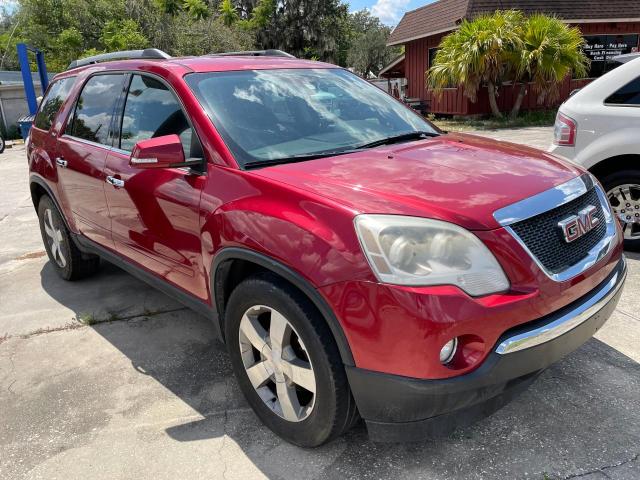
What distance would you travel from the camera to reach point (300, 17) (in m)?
40.3

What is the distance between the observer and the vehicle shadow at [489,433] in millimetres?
2305

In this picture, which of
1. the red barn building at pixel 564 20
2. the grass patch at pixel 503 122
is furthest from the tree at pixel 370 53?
the grass patch at pixel 503 122

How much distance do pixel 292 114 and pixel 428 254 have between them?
137 centimetres

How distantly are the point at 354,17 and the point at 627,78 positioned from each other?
242 ft

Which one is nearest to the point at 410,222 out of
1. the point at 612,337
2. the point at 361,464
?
the point at 361,464

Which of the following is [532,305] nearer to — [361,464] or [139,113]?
[361,464]

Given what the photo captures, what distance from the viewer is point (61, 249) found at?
472 cm

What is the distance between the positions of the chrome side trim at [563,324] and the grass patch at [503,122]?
14309mm

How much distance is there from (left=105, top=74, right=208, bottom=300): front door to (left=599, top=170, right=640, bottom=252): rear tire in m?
3.61

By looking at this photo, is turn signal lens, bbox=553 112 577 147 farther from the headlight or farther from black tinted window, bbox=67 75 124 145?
black tinted window, bbox=67 75 124 145

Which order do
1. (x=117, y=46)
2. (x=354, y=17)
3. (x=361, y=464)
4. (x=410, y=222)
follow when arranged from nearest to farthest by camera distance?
(x=410, y=222) → (x=361, y=464) → (x=117, y=46) → (x=354, y=17)

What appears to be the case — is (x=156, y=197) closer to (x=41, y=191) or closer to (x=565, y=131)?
(x=41, y=191)

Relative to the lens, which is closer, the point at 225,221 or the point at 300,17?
the point at 225,221

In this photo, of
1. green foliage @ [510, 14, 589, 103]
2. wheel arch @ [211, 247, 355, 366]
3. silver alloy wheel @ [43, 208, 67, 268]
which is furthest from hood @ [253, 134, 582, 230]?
green foliage @ [510, 14, 589, 103]
